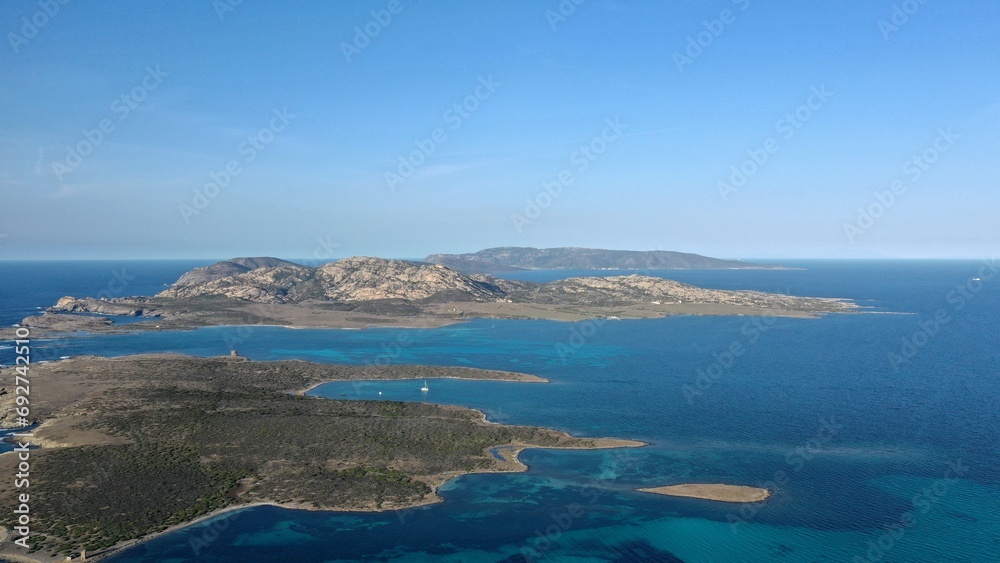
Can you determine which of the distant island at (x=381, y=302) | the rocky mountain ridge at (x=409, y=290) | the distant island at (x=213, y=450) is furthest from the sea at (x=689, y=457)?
the rocky mountain ridge at (x=409, y=290)

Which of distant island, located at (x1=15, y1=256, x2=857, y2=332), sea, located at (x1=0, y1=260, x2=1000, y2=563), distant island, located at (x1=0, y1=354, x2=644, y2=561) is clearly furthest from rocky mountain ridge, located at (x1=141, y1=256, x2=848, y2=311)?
distant island, located at (x1=0, y1=354, x2=644, y2=561)

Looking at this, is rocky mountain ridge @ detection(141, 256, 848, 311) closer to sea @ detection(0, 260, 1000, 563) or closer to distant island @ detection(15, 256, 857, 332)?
distant island @ detection(15, 256, 857, 332)

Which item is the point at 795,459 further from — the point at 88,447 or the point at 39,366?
the point at 39,366

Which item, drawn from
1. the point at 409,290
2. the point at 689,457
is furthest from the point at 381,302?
the point at 689,457

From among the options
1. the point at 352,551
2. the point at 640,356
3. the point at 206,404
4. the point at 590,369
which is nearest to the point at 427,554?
the point at 352,551

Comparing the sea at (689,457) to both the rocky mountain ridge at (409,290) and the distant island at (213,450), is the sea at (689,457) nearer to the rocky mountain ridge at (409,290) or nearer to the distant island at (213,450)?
the distant island at (213,450)
